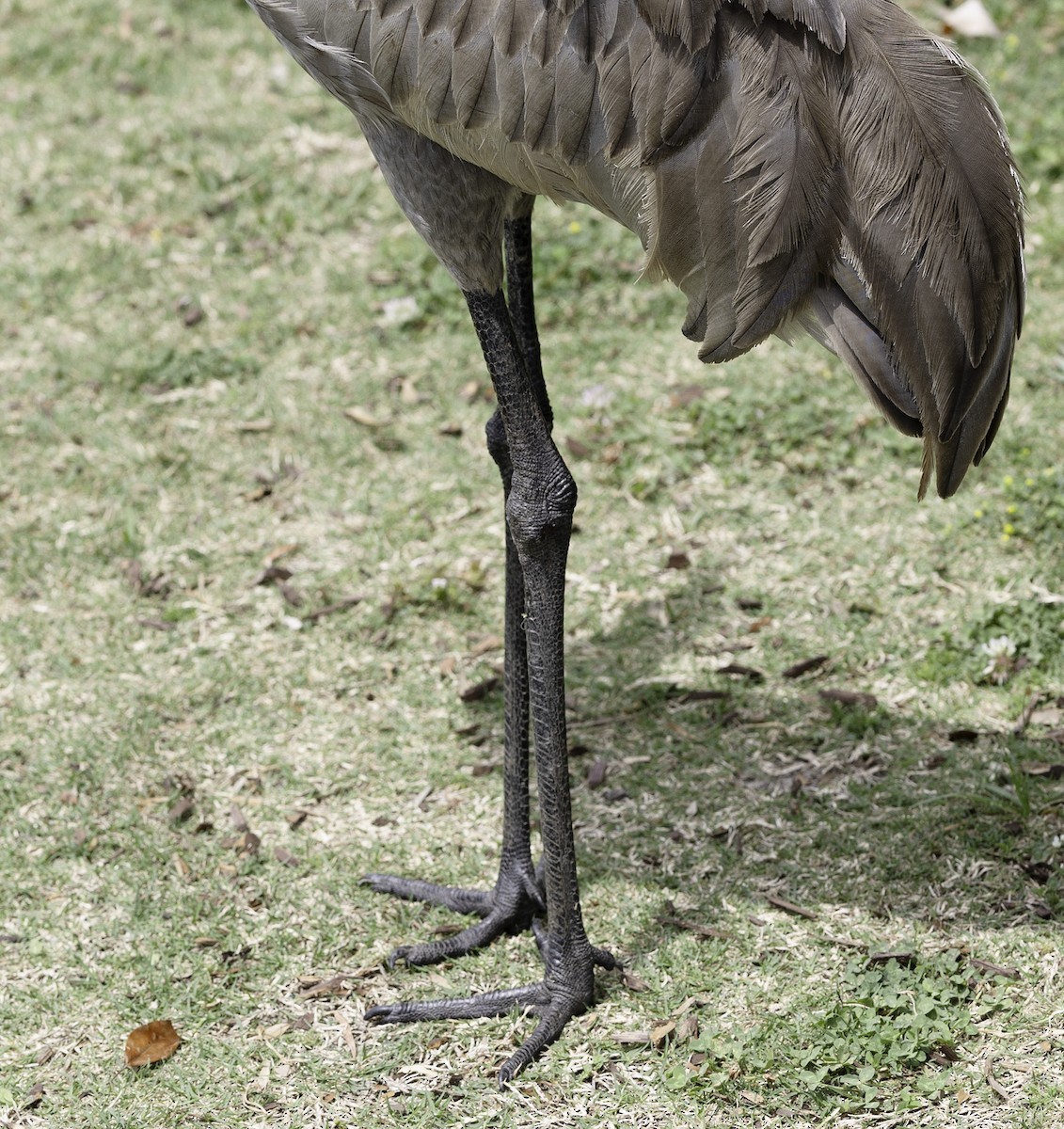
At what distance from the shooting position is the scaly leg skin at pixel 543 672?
133 inches

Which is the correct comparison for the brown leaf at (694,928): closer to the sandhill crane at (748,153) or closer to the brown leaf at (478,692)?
the brown leaf at (478,692)

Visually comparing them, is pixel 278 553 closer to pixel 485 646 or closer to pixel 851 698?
pixel 485 646

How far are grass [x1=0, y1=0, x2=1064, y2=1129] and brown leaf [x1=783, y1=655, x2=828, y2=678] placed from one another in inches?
1.5

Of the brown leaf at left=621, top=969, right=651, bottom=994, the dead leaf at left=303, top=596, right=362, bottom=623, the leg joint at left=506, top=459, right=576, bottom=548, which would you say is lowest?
the dead leaf at left=303, top=596, right=362, bottom=623

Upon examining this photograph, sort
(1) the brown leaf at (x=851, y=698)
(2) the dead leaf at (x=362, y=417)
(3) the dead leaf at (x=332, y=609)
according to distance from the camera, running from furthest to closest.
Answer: (2) the dead leaf at (x=362, y=417), (3) the dead leaf at (x=332, y=609), (1) the brown leaf at (x=851, y=698)

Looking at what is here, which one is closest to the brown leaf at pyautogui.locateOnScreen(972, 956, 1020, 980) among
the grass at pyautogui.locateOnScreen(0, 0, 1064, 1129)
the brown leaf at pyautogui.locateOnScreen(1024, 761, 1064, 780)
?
the grass at pyautogui.locateOnScreen(0, 0, 1064, 1129)

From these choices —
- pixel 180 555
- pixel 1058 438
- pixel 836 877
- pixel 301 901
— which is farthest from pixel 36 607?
pixel 1058 438

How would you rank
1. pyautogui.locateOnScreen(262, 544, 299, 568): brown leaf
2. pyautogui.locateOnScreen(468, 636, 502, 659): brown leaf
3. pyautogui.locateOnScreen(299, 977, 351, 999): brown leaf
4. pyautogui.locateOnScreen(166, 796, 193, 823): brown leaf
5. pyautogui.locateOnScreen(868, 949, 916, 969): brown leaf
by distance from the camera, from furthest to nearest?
pyautogui.locateOnScreen(262, 544, 299, 568): brown leaf
pyautogui.locateOnScreen(468, 636, 502, 659): brown leaf
pyautogui.locateOnScreen(166, 796, 193, 823): brown leaf
pyautogui.locateOnScreen(299, 977, 351, 999): brown leaf
pyautogui.locateOnScreen(868, 949, 916, 969): brown leaf

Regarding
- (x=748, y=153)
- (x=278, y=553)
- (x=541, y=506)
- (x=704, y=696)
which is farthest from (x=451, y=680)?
(x=748, y=153)

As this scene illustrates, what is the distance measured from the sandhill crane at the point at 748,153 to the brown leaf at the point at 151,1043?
6.99ft

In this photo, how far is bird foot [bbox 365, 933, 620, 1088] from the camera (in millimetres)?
3598

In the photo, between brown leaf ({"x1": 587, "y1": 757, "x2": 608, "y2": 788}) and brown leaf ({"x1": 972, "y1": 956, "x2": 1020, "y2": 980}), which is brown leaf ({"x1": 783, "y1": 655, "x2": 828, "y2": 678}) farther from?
brown leaf ({"x1": 972, "y1": 956, "x2": 1020, "y2": 980})

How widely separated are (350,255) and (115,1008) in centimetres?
437

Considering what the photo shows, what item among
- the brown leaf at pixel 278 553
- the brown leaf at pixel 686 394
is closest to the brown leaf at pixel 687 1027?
the brown leaf at pixel 278 553
